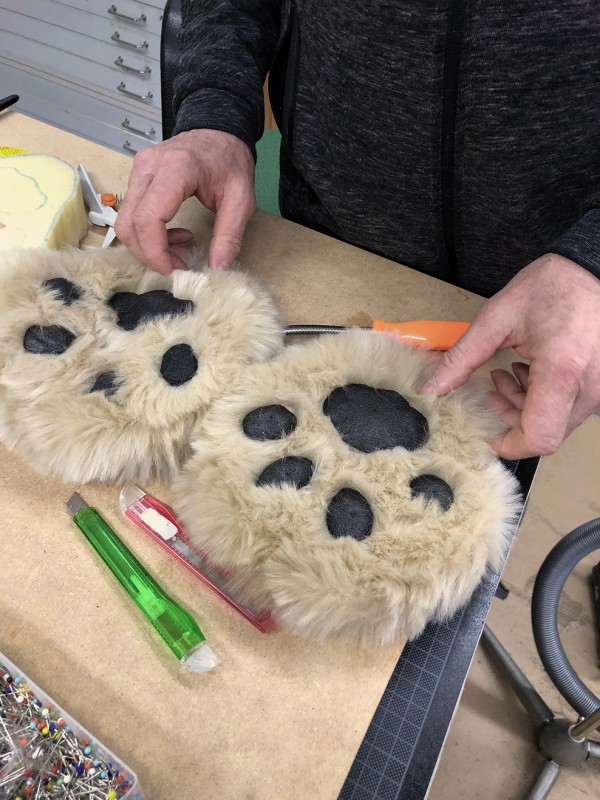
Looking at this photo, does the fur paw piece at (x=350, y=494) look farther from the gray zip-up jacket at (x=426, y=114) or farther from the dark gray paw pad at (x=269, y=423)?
the gray zip-up jacket at (x=426, y=114)

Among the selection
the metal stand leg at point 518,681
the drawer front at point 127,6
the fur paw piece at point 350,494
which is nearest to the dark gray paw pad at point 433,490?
the fur paw piece at point 350,494

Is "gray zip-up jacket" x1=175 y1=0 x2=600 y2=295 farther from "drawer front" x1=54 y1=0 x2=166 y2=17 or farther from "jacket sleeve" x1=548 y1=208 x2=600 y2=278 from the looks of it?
"drawer front" x1=54 y1=0 x2=166 y2=17

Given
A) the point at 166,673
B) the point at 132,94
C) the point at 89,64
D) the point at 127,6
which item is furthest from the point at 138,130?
the point at 166,673

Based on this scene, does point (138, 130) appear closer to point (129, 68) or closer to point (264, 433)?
point (129, 68)

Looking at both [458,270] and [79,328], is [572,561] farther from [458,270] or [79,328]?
[79,328]

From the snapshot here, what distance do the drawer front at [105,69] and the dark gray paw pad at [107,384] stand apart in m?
1.39

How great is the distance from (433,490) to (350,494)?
0.06m

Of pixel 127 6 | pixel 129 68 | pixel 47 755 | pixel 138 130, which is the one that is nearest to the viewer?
pixel 47 755

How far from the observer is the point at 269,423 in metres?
0.46

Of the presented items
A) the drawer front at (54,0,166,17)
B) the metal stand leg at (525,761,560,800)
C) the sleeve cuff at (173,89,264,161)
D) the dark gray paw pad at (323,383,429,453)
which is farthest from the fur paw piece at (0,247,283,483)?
the drawer front at (54,0,166,17)

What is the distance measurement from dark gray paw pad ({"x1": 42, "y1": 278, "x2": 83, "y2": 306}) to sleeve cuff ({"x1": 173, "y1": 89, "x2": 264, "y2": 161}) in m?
0.25

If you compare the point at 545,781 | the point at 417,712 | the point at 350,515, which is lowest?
the point at 545,781

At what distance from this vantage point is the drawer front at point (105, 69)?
1.60 m

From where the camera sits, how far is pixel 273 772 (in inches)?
15.6
